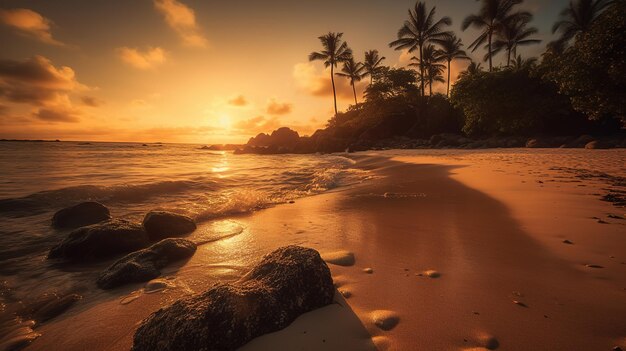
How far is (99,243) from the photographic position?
387cm

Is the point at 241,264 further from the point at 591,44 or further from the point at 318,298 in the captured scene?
the point at 591,44

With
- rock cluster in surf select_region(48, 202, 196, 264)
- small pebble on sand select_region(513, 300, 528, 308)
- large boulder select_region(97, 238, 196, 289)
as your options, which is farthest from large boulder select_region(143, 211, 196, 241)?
small pebble on sand select_region(513, 300, 528, 308)

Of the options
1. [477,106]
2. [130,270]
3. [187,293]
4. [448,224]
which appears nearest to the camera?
[187,293]

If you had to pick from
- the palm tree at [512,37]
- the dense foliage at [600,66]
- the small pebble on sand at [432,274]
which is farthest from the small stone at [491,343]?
the palm tree at [512,37]

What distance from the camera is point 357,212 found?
5.27 metres

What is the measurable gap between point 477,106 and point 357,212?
22887mm

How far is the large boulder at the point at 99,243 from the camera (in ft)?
12.4

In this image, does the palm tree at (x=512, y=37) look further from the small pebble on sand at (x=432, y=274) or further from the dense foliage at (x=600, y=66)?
the small pebble on sand at (x=432, y=274)

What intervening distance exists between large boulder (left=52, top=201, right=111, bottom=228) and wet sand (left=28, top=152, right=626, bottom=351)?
2.64 meters

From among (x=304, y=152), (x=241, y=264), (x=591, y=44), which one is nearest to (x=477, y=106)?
(x=591, y=44)

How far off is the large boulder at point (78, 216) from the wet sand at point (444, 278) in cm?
264

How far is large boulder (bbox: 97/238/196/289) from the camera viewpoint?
2.95 meters

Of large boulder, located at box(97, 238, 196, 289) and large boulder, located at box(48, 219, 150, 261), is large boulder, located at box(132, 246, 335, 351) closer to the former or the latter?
large boulder, located at box(97, 238, 196, 289)

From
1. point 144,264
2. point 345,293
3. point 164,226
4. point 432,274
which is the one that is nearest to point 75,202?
point 164,226
